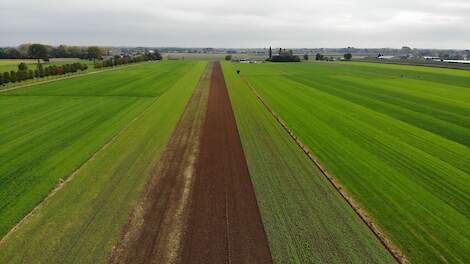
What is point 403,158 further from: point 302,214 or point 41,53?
point 41,53

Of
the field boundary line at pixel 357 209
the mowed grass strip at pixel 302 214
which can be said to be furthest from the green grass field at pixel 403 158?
the mowed grass strip at pixel 302 214

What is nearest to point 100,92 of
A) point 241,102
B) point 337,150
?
point 241,102

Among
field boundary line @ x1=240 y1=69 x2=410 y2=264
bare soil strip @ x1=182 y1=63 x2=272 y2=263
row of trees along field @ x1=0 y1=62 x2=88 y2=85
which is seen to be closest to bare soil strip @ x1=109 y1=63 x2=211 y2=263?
bare soil strip @ x1=182 y1=63 x2=272 y2=263

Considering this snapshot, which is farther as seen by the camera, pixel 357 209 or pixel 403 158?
pixel 403 158

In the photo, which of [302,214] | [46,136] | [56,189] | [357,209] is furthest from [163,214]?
[46,136]

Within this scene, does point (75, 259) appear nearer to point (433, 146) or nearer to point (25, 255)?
point (25, 255)

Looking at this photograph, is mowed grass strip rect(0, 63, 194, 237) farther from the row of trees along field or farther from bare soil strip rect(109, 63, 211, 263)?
the row of trees along field

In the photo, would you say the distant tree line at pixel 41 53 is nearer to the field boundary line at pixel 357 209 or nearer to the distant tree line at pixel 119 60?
the distant tree line at pixel 119 60
